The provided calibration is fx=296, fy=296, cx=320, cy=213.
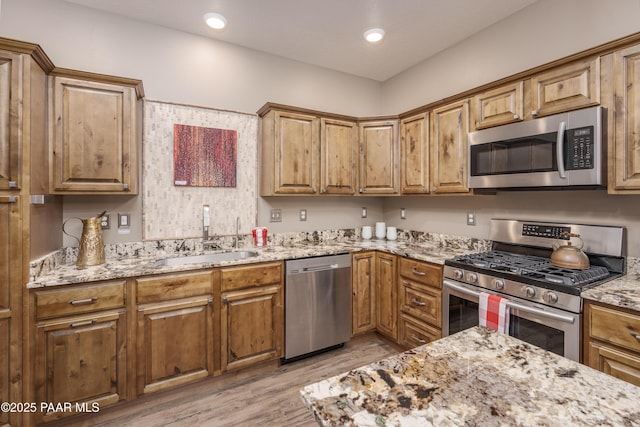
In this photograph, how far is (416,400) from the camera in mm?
667

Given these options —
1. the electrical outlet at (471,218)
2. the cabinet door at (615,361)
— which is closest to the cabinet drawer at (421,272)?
the electrical outlet at (471,218)

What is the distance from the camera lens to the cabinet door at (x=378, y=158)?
10.5 feet

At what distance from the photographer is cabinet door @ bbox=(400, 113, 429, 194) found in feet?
9.48

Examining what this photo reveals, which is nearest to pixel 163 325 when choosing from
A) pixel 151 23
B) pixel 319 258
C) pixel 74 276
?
pixel 74 276

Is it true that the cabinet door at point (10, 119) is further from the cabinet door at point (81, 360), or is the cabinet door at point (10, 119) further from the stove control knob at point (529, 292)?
the stove control knob at point (529, 292)

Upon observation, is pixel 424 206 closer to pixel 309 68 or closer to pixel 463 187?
pixel 463 187

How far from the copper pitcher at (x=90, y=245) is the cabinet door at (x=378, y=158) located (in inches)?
93.6

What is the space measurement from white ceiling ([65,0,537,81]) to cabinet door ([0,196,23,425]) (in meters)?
1.79

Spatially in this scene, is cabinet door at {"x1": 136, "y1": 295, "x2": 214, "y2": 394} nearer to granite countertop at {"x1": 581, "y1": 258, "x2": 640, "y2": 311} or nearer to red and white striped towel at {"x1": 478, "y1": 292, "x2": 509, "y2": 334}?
red and white striped towel at {"x1": 478, "y1": 292, "x2": 509, "y2": 334}

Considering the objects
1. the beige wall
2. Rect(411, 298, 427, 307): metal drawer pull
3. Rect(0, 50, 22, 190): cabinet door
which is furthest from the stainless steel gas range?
Rect(0, 50, 22, 190): cabinet door

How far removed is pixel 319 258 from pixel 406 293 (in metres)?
0.85

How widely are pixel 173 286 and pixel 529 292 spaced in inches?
90.5

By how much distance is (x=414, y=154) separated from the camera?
118 inches

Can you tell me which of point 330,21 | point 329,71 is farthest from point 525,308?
point 329,71
